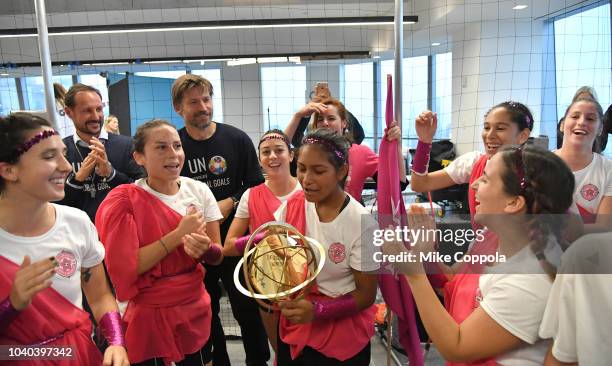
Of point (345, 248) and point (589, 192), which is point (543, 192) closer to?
point (345, 248)

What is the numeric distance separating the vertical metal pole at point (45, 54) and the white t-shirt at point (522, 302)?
7.51 feet

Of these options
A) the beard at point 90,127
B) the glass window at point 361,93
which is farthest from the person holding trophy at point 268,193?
the glass window at point 361,93

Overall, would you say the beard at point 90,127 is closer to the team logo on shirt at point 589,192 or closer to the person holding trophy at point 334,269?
the person holding trophy at point 334,269

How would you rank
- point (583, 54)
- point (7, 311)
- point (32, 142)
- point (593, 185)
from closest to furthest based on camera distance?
point (7, 311), point (32, 142), point (593, 185), point (583, 54)

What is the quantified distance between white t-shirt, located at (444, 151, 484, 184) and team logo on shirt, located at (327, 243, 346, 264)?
2.95ft

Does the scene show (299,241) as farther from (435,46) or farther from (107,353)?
(435,46)

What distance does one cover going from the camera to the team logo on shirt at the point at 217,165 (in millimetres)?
2240

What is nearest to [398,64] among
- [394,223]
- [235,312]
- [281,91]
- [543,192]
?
[394,223]

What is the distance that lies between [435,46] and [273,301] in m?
7.08

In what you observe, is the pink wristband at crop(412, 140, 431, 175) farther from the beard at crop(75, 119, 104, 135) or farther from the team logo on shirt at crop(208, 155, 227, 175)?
the beard at crop(75, 119, 104, 135)

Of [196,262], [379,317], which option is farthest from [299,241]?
[379,317]

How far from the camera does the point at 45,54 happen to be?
2.26 meters

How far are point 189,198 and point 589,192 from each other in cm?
184

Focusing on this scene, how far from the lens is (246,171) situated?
237 centimetres
